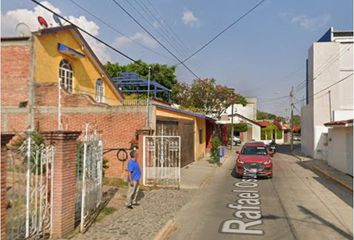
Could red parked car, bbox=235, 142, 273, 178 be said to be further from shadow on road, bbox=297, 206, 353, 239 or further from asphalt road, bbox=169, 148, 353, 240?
shadow on road, bbox=297, 206, 353, 239

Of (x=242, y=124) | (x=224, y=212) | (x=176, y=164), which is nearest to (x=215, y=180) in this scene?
(x=176, y=164)

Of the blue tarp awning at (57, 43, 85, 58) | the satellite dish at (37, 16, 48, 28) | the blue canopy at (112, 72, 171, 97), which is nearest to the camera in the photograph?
the satellite dish at (37, 16, 48, 28)

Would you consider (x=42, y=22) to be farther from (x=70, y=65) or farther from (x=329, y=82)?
(x=329, y=82)

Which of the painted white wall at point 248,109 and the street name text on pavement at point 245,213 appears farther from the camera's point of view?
the painted white wall at point 248,109

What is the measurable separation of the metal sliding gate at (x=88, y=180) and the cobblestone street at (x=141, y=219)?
40cm

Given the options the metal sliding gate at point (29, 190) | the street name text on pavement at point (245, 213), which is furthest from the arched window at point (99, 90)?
the metal sliding gate at point (29, 190)

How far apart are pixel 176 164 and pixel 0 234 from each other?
35.7 feet

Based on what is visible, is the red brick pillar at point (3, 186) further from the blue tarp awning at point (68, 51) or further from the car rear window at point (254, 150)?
the blue tarp awning at point (68, 51)

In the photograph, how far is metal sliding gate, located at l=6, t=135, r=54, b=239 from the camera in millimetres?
6566

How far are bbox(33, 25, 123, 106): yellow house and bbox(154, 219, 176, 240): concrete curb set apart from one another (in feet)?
34.1

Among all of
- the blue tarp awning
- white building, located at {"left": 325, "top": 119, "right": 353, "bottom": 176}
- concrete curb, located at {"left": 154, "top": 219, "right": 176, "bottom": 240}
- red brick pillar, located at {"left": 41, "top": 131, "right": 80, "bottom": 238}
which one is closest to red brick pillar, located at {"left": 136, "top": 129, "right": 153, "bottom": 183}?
concrete curb, located at {"left": 154, "top": 219, "right": 176, "bottom": 240}

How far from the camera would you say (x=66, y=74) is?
73.9ft

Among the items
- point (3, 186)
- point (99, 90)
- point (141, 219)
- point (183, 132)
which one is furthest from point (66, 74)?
point (3, 186)

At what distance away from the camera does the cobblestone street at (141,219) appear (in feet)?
27.2
